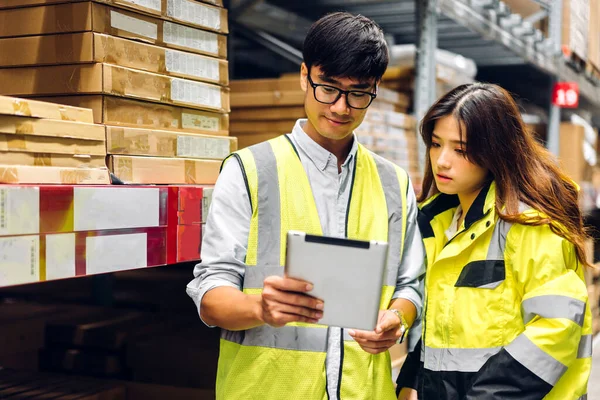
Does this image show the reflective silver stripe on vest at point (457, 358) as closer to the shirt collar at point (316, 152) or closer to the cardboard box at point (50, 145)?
the shirt collar at point (316, 152)

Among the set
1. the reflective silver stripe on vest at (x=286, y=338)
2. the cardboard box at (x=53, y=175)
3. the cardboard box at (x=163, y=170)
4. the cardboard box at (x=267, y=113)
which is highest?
the cardboard box at (x=267, y=113)

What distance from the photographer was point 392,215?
1821mm

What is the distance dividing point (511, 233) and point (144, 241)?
976 mm

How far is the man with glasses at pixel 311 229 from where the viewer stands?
5.36 feet

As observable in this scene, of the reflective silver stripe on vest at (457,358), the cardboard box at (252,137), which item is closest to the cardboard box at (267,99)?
the cardboard box at (252,137)

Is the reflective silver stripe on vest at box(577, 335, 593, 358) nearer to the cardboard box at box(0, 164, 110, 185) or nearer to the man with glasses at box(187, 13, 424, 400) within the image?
the man with glasses at box(187, 13, 424, 400)

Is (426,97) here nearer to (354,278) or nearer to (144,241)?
(144,241)

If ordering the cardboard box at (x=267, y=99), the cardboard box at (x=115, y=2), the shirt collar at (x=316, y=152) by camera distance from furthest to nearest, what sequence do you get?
the cardboard box at (x=267, y=99) → the cardboard box at (x=115, y=2) → the shirt collar at (x=316, y=152)

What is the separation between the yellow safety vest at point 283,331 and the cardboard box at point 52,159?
42 cm

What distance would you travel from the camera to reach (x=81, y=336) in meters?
3.03

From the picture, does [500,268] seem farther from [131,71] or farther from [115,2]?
[115,2]

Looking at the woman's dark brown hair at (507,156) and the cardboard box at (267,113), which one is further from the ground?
the cardboard box at (267,113)

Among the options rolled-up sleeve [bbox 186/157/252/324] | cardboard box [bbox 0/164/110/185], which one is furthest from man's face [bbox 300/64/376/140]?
cardboard box [bbox 0/164/110/185]

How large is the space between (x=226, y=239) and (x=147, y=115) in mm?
691
